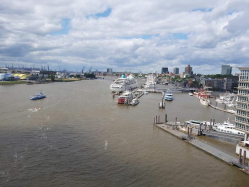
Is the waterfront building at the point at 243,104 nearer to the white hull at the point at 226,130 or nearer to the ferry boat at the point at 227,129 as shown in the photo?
the white hull at the point at 226,130

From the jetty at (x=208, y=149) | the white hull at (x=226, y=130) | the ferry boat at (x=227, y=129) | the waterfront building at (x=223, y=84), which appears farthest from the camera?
the waterfront building at (x=223, y=84)

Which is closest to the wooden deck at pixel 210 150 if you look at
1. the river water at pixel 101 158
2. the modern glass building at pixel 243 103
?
the river water at pixel 101 158

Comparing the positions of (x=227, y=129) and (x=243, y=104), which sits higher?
(x=243, y=104)

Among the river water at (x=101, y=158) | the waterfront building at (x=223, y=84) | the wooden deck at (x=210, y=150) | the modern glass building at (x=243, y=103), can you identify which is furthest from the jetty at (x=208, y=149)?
the waterfront building at (x=223, y=84)

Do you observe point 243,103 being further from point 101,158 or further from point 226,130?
Answer: point 101,158

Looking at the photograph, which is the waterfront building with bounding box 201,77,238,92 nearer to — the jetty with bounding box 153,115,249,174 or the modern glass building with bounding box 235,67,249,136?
the jetty with bounding box 153,115,249,174

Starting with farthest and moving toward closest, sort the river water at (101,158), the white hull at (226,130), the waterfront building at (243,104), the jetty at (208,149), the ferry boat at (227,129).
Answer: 1. the ferry boat at (227,129)
2. the white hull at (226,130)
3. the waterfront building at (243,104)
4. the jetty at (208,149)
5. the river water at (101,158)

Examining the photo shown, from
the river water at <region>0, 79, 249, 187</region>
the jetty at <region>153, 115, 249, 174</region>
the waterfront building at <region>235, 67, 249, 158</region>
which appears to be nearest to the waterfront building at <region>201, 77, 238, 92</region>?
the jetty at <region>153, 115, 249, 174</region>

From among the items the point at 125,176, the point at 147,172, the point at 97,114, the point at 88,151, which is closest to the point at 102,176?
the point at 125,176

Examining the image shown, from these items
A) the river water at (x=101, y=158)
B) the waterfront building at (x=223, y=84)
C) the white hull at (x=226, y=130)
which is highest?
the waterfront building at (x=223, y=84)

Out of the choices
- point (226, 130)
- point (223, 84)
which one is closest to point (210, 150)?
point (226, 130)

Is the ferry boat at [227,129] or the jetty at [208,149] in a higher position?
the ferry boat at [227,129]

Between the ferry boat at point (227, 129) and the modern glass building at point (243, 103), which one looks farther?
the ferry boat at point (227, 129)
